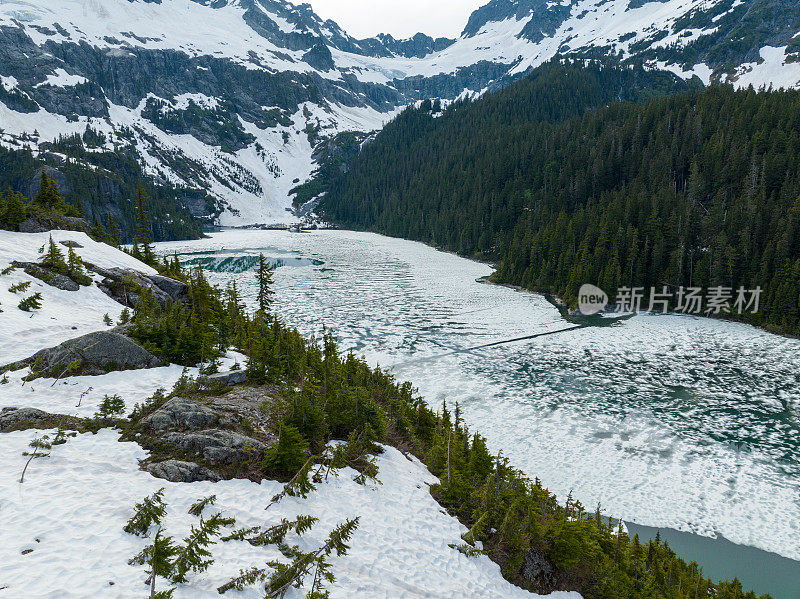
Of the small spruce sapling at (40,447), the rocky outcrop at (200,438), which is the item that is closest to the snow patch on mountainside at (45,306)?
Result: the small spruce sapling at (40,447)

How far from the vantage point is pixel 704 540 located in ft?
56.9

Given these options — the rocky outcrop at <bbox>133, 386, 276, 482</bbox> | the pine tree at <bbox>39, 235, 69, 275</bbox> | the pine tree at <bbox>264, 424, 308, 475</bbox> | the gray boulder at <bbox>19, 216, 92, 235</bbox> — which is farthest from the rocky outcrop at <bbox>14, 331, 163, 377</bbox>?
the gray boulder at <bbox>19, 216, 92, 235</bbox>

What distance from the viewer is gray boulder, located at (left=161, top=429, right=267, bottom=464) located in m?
13.2

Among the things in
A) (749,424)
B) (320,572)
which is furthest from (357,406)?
(749,424)

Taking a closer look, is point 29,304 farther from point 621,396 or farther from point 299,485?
point 621,396

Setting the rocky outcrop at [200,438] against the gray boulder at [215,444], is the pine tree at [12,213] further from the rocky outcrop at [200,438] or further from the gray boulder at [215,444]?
the gray boulder at [215,444]

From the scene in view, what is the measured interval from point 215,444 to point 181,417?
1708 mm

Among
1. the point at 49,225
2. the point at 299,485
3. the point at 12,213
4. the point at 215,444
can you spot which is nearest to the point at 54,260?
the point at 12,213

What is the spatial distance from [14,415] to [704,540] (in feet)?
83.4

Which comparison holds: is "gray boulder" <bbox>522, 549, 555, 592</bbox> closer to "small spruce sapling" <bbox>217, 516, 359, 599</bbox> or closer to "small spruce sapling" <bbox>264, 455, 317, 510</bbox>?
"small spruce sapling" <bbox>217, 516, 359, 599</bbox>

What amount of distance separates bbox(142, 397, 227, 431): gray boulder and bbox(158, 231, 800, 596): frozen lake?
15.3 metres

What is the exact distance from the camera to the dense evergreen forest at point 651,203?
2411 inches

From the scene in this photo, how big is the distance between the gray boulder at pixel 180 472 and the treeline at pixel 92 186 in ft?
527

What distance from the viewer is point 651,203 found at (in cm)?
7788
